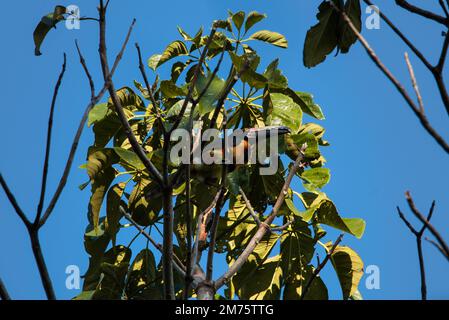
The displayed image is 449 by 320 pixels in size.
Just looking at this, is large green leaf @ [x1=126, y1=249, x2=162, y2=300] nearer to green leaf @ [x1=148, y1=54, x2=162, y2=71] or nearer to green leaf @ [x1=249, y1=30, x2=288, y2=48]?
green leaf @ [x1=148, y1=54, x2=162, y2=71]

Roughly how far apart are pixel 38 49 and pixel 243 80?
3.14 feet

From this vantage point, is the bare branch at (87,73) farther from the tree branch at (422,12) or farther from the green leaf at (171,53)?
the green leaf at (171,53)

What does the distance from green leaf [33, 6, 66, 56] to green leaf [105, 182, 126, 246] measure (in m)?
0.89

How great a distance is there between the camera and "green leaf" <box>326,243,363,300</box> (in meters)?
3.19

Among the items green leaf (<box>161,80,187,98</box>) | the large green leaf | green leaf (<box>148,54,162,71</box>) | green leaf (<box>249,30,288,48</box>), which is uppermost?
green leaf (<box>249,30,288,48</box>)

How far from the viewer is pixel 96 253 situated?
321cm

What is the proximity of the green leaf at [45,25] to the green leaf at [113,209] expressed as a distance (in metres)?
0.89

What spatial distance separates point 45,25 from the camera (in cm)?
252

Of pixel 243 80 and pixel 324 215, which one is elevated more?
pixel 243 80

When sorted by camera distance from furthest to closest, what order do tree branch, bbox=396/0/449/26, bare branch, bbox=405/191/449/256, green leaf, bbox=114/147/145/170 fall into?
green leaf, bbox=114/147/145/170 → tree branch, bbox=396/0/449/26 → bare branch, bbox=405/191/449/256

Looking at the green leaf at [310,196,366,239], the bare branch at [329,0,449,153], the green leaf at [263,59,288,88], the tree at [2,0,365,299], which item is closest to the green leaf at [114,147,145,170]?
the tree at [2,0,365,299]
